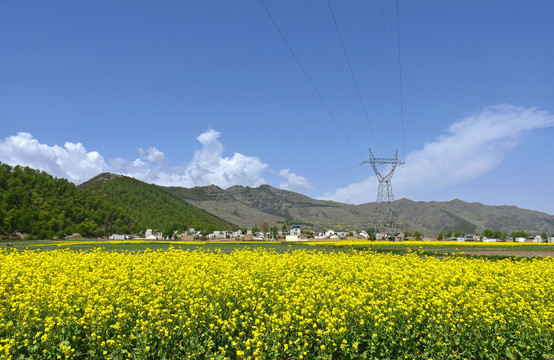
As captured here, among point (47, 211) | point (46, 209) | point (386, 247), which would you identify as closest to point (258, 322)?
point (386, 247)

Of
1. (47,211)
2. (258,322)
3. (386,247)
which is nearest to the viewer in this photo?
(258,322)

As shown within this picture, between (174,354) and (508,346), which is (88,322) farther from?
(508,346)

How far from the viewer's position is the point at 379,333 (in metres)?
8.51

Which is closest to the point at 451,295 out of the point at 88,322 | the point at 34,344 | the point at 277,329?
the point at 277,329

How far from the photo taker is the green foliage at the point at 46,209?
132 metres

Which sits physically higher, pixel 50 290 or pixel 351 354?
pixel 50 290

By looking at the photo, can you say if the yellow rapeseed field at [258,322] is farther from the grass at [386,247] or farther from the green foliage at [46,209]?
the green foliage at [46,209]

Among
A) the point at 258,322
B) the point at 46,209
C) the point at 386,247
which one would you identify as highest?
the point at 46,209

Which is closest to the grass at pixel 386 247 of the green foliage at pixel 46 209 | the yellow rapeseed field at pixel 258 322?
the yellow rapeseed field at pixel 258 322

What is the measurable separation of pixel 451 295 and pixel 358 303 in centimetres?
296

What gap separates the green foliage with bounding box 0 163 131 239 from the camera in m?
132

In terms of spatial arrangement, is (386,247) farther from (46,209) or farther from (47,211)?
→ (46,209)

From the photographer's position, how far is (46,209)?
152m

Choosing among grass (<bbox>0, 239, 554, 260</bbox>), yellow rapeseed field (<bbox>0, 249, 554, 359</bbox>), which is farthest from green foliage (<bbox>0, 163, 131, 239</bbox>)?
yellow rapeseed field (<bbox>0, 249, 554, 359</bbox>)
